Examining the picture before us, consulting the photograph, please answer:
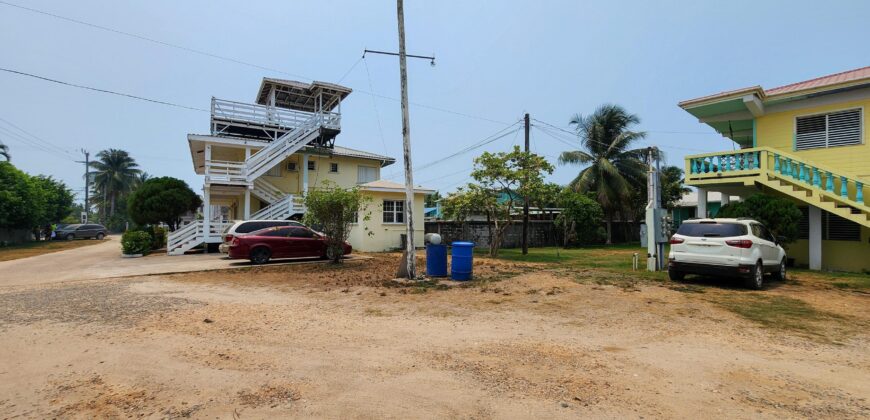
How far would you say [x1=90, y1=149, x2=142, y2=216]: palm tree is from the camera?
56.7 meters

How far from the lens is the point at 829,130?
13.8 metres

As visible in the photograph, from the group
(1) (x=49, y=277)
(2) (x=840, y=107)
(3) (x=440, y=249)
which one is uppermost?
(2) (x=840, y=107)

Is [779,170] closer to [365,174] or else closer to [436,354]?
[436,354]

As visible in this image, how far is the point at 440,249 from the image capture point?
1142cm

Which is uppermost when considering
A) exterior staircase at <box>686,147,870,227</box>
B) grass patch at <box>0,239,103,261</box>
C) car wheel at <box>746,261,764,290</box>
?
exterior staircase at <box>686,147,870,227</box>

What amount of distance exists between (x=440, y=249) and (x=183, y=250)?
14.6 metres

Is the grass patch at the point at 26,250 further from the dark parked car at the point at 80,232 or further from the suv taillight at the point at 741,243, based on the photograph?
the suv taillight at the point at 741,243

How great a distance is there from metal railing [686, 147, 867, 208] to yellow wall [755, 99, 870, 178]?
3.12 ft

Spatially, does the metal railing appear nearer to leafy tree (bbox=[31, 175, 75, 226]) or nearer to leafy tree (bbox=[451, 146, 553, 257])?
leafy tree (bbox=[451, 146, 553, 257])

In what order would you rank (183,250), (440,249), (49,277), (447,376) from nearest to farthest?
(447,376)
(440,249)
(49,277)
(183,250)

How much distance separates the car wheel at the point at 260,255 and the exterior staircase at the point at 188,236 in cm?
660

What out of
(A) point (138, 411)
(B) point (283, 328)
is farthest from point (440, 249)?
(A) point (138, 411)

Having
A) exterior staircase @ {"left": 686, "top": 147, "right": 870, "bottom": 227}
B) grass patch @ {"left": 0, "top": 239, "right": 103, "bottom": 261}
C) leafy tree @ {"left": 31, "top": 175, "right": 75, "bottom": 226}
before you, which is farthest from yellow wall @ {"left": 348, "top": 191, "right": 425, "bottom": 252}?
leafy tree @ {"left": 31, "top": 175, "right": 75, "bottom": 226}

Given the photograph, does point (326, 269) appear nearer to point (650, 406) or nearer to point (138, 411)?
point (138, 411)
